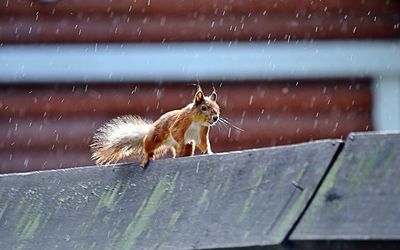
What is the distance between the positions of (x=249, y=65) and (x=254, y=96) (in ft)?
0.44

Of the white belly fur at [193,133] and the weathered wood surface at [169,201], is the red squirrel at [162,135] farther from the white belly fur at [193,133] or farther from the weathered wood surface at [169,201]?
the weathered wood surface at [169,201]

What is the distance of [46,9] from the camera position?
4.63 metres

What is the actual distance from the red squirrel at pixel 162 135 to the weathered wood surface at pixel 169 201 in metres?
0.66

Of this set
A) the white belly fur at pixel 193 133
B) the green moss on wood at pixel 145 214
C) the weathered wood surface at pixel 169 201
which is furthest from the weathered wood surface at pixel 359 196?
the white belly fur at pixel 193 133

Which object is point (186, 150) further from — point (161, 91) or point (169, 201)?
point (161, 91)

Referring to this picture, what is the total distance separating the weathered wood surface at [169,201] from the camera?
1.53m

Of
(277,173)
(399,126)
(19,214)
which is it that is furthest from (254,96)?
(277,173)

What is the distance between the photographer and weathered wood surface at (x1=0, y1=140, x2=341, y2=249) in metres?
1.53

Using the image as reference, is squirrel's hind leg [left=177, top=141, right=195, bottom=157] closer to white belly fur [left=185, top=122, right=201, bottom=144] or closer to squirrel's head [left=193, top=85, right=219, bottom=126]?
white belly fur [left=185, top=122, right=201, bottom=144]

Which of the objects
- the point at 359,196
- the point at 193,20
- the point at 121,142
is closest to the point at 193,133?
the point at 121,142

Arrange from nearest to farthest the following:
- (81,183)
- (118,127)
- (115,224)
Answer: (115,224), (81,183), (118,127)

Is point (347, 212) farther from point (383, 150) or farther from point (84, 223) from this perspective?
point (84, 223)

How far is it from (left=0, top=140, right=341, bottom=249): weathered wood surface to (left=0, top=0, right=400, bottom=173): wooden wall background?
8.27ft

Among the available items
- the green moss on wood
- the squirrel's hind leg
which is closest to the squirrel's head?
the squirrel's hind leg
